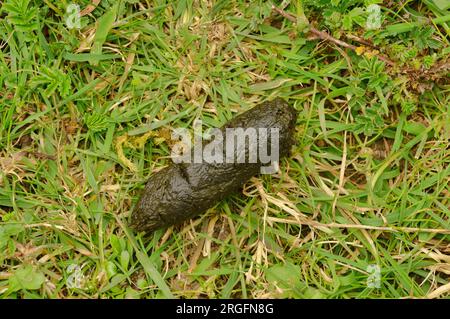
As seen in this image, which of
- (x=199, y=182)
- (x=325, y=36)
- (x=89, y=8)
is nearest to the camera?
(x=199, y=182)

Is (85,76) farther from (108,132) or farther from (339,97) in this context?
(339,97)

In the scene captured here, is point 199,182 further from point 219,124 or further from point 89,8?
point 89,8

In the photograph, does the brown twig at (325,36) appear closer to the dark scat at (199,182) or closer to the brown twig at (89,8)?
the dark scat at (199,182)

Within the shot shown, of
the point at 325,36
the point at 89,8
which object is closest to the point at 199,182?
the point at 325,36

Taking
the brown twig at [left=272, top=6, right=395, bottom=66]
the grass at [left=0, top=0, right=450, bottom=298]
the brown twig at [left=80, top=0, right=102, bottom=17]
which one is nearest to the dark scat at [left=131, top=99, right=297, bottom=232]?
the grass at [left=0, top=0, right=450, bottom=298]

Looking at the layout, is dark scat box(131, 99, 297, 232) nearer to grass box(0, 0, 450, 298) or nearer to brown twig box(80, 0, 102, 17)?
grass box(0, 0, 450, 298)

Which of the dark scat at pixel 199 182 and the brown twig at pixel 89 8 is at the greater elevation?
the brown twig at pixel 89 8

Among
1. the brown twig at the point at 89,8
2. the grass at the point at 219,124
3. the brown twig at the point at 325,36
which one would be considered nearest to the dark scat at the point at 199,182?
the grass at the point at 219,124
